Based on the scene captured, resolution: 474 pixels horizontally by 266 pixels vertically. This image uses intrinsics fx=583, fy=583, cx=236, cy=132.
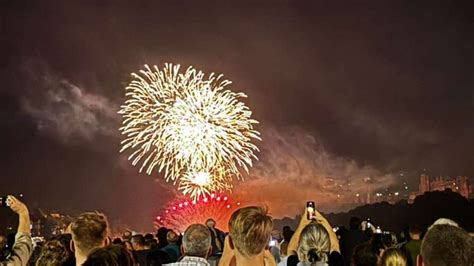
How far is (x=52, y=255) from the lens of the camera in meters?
5.17

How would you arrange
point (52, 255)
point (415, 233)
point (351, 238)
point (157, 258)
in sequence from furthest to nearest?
point (351, 238) → point (415, 233) → point (157, 258) → point (52, 255)

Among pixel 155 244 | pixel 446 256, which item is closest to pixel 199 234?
pixel 446 256

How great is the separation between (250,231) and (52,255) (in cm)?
177

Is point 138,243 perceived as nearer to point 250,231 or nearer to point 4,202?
point 4,202

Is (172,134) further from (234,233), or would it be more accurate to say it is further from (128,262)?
(128,262)

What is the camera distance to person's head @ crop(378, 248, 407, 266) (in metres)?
4.90

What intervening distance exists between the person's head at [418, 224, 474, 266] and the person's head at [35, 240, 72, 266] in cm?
323

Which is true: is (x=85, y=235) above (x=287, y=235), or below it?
below

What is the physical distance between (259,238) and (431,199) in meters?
55.6

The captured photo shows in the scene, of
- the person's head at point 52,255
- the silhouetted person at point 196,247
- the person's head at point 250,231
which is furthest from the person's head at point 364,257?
the person's head at point 52,255

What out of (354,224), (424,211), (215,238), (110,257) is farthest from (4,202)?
(424,211)

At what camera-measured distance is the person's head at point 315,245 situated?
6.05 metres

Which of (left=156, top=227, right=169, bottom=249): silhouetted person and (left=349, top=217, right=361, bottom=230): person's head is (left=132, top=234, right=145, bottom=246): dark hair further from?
(left=349, top=217, right=361, bottom=230): person's head

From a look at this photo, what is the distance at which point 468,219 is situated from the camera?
46781mm
